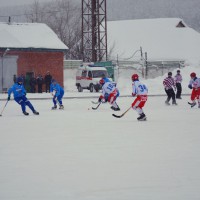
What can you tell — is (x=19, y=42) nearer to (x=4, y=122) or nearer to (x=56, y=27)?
(x=4, y=122)

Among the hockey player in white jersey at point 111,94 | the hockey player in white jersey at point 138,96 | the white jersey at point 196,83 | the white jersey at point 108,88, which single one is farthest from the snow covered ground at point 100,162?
the white jersey at point 196,83

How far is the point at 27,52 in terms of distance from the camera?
48625 mm

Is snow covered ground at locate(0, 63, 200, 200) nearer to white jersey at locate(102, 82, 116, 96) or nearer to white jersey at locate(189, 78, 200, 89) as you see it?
white jersey at locate(102, 82, 116, 96)

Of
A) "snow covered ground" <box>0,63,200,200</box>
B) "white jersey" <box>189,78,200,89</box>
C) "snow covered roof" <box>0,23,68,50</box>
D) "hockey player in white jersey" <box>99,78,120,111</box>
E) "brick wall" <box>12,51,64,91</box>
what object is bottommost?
"snow covered ground" <box>0,63,200,200</box>

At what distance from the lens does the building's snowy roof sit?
230 ft

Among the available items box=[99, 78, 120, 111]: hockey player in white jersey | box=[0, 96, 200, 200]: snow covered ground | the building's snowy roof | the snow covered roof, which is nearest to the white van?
the snow covered roof

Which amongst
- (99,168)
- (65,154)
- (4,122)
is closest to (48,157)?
(65,154)

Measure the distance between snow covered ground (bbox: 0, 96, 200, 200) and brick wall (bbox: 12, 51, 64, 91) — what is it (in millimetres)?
30190

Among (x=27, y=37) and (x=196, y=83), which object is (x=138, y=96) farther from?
(x=27, y=37)

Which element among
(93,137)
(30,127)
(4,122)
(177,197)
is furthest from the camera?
(4,122)

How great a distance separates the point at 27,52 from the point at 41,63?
1.44 meters

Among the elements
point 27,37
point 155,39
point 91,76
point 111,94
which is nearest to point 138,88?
point 111,94

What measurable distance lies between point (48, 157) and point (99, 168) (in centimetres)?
158

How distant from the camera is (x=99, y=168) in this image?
9.81 m
